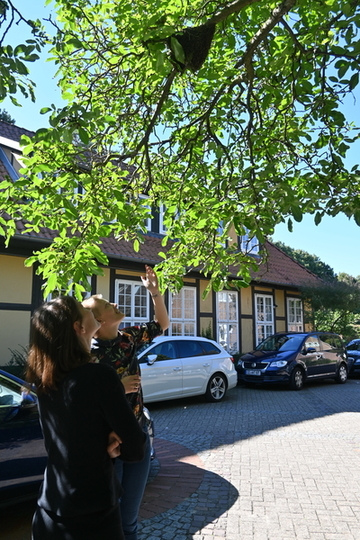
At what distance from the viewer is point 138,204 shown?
17.2 ft

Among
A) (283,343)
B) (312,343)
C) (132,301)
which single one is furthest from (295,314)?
(132,301)

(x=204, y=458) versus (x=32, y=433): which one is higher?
(x=32, y=433)

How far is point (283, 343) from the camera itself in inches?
564

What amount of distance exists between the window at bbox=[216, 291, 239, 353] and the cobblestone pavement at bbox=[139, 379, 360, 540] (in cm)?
842

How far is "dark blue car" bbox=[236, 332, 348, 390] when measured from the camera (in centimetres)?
1310

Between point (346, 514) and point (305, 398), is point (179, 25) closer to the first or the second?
point (346, 514)

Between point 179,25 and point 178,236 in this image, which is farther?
point 178,236

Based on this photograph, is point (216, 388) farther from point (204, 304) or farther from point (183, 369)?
point (204, 304)

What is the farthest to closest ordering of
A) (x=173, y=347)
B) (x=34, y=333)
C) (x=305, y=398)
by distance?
(x=305, y=398) < (x=173, y=347) < (x=34, y=333)

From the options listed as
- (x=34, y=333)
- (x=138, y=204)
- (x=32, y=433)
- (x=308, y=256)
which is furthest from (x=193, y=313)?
(x=308, y=256)

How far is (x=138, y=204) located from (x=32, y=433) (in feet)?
8.82

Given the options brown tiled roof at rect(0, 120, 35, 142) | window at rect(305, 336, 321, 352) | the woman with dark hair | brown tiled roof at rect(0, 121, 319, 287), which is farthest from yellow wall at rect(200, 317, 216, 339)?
the woman with dark hair

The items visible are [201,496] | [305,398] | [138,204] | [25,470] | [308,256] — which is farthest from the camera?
[308,256]

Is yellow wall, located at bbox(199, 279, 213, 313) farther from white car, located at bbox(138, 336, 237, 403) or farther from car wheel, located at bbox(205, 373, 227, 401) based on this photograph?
car wheel, located at bbox(205, 373, 227, 401)
